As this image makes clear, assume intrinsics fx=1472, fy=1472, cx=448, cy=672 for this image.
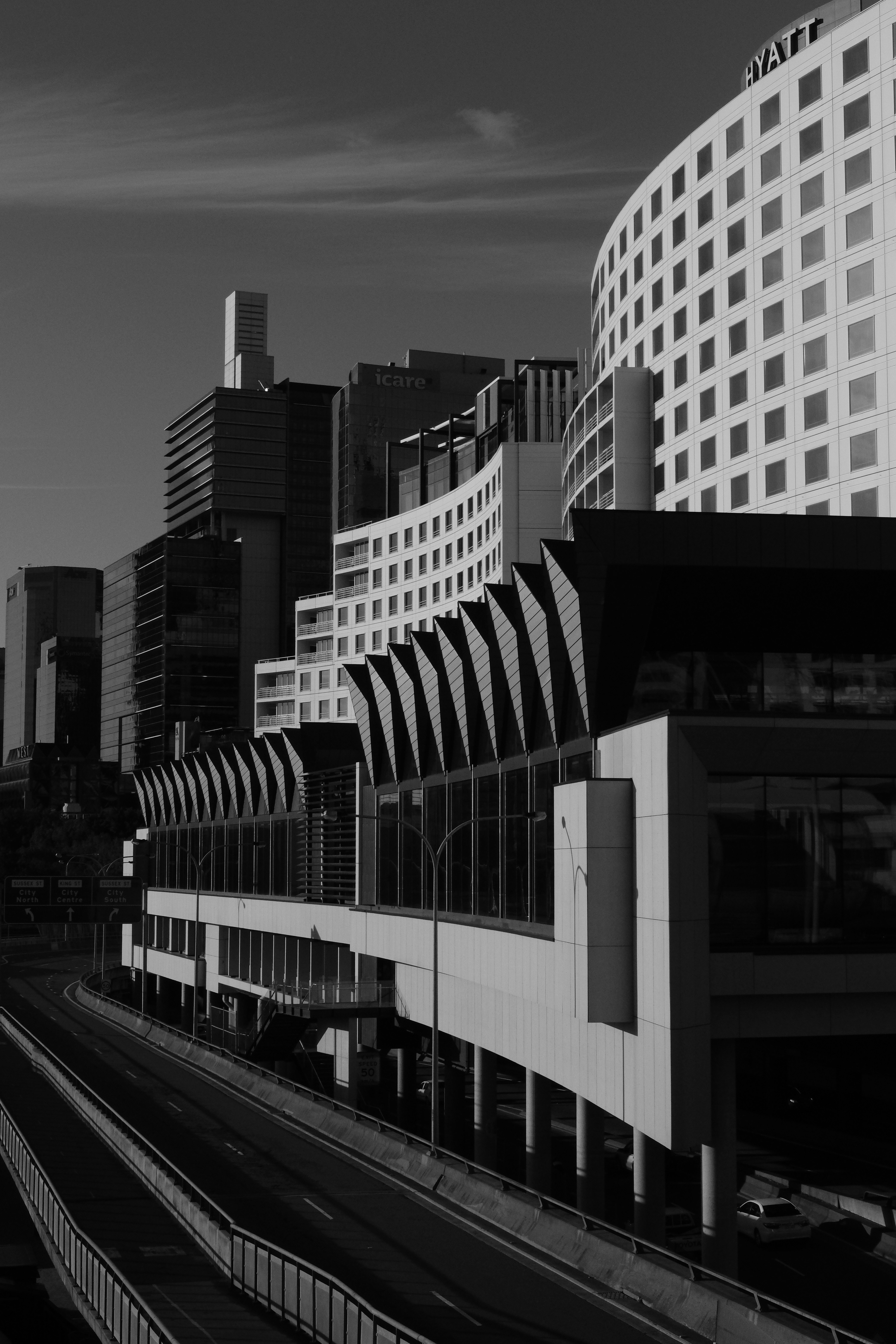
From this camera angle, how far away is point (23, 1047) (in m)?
73.8

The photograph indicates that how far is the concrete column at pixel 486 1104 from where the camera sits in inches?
2018

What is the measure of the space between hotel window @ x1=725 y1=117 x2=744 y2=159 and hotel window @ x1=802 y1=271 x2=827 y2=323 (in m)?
8.67

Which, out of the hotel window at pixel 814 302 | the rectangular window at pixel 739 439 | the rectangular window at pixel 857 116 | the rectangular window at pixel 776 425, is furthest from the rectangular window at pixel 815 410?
the rectangular window at pixel 857 116

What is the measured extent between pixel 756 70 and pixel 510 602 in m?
34.4

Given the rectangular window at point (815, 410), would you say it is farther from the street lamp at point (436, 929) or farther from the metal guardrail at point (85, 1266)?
the metal guardrail at point (85, 1266)

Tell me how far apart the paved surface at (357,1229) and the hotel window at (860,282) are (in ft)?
126

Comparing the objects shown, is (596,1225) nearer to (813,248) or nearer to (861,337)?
(861,337)

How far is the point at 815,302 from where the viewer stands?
6119 centimetres

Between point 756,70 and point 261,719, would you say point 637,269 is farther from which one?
point 261,719

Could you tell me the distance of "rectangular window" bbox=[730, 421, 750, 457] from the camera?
212 ft

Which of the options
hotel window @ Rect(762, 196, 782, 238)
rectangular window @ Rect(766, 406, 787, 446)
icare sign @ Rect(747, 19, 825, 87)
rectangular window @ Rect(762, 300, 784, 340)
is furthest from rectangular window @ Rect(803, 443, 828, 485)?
icare sign @ Rect(747, 19, 825, 87)

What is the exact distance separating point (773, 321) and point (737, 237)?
5.03m

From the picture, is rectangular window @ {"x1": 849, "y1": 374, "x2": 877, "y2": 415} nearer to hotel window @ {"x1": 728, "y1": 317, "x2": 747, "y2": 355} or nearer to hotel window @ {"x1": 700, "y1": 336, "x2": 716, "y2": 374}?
hotel window @ {"x1": 728, "y1": 317, "x2": 747, "y2": 355}

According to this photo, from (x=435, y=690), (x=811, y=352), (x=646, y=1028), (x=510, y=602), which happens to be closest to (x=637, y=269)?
(x=811, y=352)
